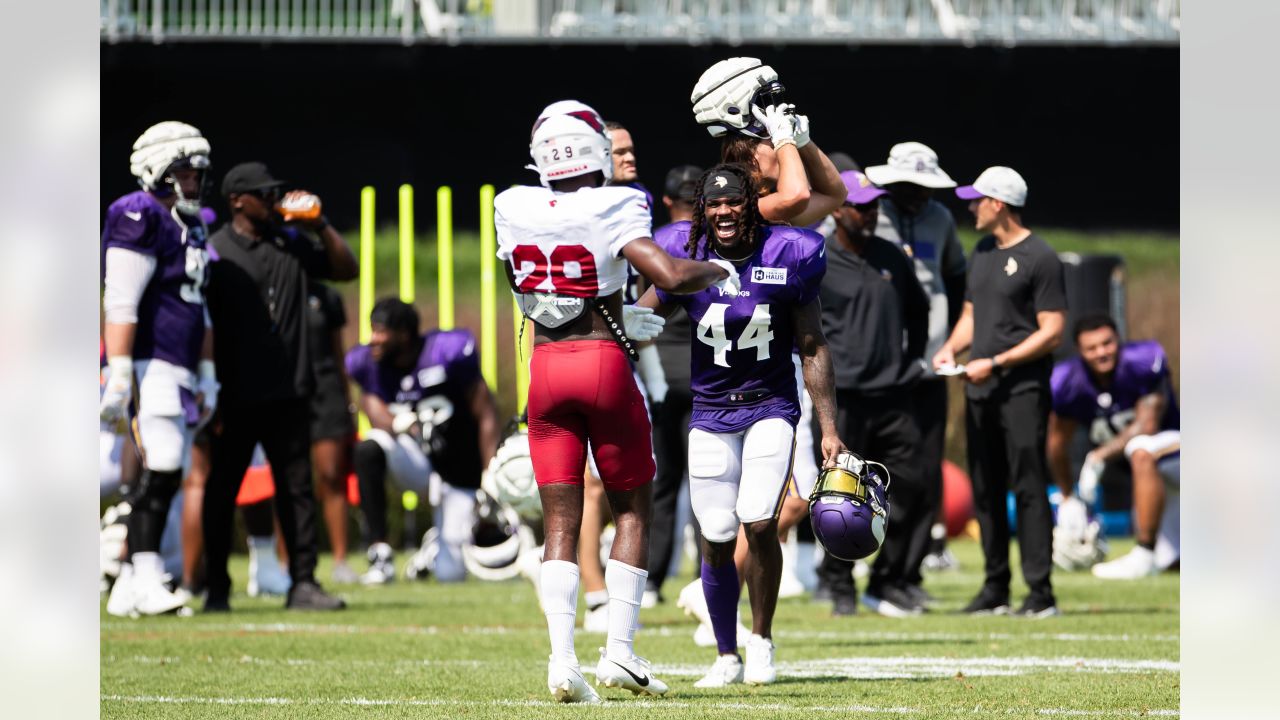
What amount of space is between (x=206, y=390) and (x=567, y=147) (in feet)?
14.0

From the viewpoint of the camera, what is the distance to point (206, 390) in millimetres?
9453

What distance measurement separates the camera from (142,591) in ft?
30.5

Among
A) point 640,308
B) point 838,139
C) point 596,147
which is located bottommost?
point 640,308

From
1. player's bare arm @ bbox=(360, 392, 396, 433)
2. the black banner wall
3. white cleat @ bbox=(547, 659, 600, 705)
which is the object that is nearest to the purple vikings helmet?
white cleat @ bbox=(547, 659, 600, 705)

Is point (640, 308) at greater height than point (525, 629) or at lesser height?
greater

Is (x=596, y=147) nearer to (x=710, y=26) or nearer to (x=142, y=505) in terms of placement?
(x=142, y=505)

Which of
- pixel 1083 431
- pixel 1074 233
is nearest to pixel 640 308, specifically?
pixel 1083 431

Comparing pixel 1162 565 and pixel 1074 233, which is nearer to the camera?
pixel 1162 565

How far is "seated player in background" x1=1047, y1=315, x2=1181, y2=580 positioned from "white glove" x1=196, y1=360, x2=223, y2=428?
6180mm

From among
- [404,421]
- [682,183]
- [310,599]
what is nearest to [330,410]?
[404,421]

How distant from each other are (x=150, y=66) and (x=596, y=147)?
14324mm

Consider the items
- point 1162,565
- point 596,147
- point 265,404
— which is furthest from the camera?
point 1162,565

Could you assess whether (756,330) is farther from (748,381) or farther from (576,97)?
(576,97)

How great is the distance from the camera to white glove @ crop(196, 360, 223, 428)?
9438 mm
